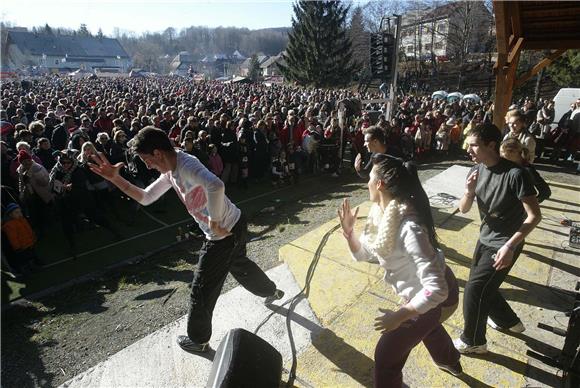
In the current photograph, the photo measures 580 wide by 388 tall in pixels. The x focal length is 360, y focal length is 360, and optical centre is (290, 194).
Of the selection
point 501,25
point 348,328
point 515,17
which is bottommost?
point 348,328

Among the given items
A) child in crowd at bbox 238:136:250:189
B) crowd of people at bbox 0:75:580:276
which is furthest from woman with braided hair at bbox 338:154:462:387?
child in crowd at bbox 238:136:250:189

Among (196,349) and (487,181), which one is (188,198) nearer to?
(196,349)

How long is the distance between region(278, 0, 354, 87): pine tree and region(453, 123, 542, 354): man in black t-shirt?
37.5 meters

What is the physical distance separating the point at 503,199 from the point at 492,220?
0.20 meters

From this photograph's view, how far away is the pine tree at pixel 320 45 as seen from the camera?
3734cm

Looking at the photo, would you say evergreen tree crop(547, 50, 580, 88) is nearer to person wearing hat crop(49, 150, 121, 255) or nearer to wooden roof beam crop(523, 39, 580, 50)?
wooden roof beam crop(523, 39, 580, 50)

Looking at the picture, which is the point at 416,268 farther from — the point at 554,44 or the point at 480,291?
the point at 554,44

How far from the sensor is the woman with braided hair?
1.88 meters

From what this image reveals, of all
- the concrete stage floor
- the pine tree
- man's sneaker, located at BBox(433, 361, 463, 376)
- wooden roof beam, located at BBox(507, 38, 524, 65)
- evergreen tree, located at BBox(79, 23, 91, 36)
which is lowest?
the concrete stage floor

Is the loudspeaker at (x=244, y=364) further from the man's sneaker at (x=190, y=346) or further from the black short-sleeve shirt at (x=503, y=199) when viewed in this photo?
the black short-sleeve shirt at (x=503, y=199)

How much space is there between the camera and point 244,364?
2199 millimetres

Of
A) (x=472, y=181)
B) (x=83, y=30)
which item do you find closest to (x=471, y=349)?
(x=472, y=181)

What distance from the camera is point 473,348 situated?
2881 millimetres

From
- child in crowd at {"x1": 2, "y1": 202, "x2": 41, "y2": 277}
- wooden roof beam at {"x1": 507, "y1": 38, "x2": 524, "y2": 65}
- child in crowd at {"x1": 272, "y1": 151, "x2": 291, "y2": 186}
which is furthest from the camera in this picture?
child in crowd at {"x1": 272, "y1": 151, "x2": 291, "y2": 186}
